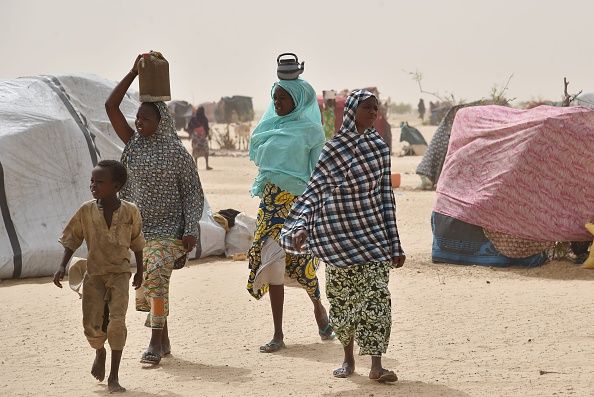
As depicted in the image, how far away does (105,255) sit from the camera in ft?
19.0

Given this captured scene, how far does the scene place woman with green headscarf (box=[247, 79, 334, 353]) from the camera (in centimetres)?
697

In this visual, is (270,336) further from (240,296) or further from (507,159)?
(507,159)

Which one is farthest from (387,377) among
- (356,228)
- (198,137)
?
(198,137)

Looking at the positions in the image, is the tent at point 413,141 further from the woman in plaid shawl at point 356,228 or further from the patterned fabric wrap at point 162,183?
the woman in plaid shawl at point 356,228

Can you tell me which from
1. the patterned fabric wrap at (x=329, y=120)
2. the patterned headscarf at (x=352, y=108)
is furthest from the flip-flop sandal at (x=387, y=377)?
the patterned fabric wrap at (x=329, y=120)

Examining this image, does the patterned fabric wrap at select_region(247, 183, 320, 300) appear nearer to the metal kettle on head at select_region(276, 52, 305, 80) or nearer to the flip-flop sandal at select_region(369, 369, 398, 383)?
the metal kettle on head at select_region(276, 52, 305, 80)

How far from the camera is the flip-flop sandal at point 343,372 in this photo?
6.13 meters

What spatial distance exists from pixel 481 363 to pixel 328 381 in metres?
0.91

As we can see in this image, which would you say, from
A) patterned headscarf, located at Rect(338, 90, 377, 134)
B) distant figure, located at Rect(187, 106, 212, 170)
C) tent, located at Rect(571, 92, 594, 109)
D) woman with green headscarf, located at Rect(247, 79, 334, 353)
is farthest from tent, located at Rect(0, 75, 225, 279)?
distant figure, located at Rect(187, 106, 212, 170)

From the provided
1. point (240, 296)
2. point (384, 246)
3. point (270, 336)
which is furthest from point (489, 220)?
point (384, 246)

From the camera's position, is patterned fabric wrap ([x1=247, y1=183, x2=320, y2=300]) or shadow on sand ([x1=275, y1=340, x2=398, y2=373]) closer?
shadow on sand ([x1=275, y1=340, x2=398, y2=373])

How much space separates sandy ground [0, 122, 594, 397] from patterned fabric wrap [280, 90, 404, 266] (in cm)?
70

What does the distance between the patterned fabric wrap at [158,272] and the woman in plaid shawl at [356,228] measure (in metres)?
0.82

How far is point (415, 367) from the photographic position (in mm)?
6359
